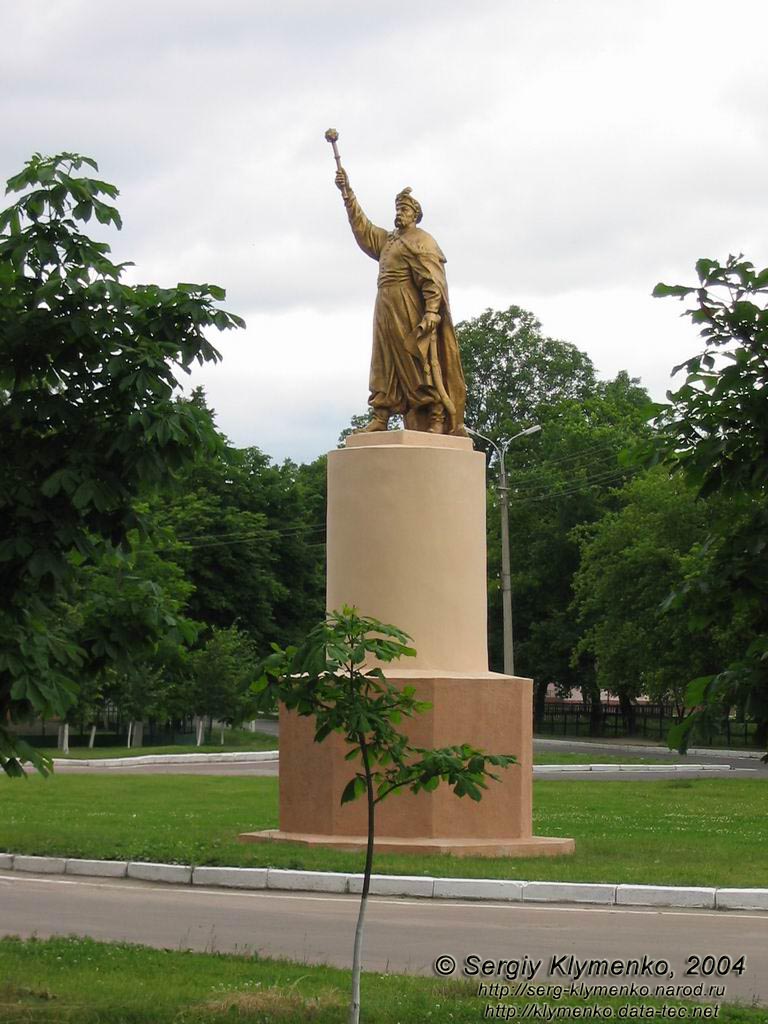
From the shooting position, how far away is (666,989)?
9.21 meters

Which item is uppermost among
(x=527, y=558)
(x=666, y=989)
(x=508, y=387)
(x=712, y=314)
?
(x=508, y=387)

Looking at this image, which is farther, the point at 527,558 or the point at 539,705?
the point at 539,705

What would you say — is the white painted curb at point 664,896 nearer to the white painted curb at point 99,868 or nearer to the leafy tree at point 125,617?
the white painted curb at point 99,868

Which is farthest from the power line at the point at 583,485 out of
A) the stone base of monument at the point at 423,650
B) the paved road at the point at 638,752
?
the stone base of monument at the point at 423,650

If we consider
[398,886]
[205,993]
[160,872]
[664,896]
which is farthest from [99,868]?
[205,993]

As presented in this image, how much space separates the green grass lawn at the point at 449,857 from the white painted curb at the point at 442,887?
281 mm

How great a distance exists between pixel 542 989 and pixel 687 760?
3425 centimetres

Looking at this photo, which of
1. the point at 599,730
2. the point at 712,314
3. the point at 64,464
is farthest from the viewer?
the point at 599,730

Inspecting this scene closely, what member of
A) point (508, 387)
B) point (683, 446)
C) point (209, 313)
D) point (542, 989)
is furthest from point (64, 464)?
point (508, 387)

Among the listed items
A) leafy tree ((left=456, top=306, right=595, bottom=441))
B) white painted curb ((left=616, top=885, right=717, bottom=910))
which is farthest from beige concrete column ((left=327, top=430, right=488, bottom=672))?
leafy tree ((left=456, top=306, right=595, bottom=441))

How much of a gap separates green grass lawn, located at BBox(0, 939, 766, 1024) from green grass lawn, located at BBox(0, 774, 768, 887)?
5.13 m

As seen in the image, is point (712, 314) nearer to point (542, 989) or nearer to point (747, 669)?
point (747, 669)

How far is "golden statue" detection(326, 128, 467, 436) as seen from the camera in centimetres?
1781

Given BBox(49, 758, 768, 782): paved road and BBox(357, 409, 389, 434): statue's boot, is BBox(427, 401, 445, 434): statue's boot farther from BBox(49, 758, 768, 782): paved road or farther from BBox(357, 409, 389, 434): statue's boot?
BBox(49, 758, 768, 782): paved road
